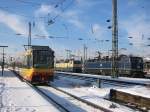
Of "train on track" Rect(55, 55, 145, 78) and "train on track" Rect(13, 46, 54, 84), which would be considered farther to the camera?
"train on track" Rect(55, 55, 145, 78)

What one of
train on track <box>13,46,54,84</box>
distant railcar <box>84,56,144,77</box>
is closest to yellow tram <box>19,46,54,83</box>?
train on track <box>13,46,54,84</box>

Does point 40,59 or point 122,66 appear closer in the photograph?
point 40,59

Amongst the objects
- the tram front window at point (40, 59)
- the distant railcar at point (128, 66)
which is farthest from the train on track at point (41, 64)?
the distant railcar at point (128, 66)

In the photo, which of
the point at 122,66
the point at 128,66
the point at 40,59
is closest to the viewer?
the point at 40,59

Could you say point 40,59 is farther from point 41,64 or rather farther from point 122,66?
point 122,66

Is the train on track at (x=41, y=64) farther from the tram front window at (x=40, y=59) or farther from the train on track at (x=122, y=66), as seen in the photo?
the train on track at (x=122, y=66)

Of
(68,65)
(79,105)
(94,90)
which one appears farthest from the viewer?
(68,65)

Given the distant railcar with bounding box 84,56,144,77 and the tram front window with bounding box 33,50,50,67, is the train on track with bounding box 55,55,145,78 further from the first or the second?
the tram front window with bounding box 33,50,50,67

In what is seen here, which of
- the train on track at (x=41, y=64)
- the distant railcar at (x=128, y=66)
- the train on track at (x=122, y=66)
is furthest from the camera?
the train on track at (x=122, y=66)

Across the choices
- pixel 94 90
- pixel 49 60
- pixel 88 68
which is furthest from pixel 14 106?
pixel 88 68

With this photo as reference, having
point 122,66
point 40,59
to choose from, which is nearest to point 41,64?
point 40,59

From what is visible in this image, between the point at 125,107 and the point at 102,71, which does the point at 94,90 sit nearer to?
the point at 125,107

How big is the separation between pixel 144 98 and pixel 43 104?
467 cm

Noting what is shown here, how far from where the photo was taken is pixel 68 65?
87812mm
